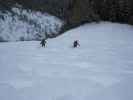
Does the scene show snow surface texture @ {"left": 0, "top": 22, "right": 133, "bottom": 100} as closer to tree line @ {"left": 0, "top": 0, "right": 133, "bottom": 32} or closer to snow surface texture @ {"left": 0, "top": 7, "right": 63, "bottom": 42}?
snow surface texture @ {"left": 0, "top": 7, "right": 63, "bottom": 42}

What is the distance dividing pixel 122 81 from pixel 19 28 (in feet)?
22.5

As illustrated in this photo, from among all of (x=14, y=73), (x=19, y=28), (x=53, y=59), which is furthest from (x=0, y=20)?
(x=14, y=73)

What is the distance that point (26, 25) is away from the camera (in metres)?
11.8

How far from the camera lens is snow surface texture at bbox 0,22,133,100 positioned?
5406 millimetres

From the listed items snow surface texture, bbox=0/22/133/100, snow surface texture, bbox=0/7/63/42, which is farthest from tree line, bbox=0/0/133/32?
snow surface texture, bbox=0/22/133/100

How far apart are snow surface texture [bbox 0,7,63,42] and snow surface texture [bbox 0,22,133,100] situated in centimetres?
103

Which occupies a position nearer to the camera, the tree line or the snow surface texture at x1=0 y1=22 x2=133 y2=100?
the snow surface texture at x1=0 y1=22 x2=133 y2=100

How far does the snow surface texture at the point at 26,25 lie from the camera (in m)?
11.1

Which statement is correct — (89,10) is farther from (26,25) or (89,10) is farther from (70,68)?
(70,68)

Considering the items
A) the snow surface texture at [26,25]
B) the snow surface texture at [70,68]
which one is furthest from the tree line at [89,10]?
the snow surface texture at [70,68]

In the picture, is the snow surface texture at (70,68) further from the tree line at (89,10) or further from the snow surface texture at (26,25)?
the tree line at (89,10)

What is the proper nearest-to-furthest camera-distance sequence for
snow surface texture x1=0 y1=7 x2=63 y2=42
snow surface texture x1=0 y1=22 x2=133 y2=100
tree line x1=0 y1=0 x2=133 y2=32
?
snow surface texture x1=0 y1=22 x2=133 y2=100, snow surface texture x1=0 y1=7 x2=63 y2=42, tree line x1=0 y1=0 x2=133 y2=32

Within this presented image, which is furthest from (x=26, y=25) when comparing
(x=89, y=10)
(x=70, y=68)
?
(x=70, y=68)

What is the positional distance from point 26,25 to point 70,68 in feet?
18.0
